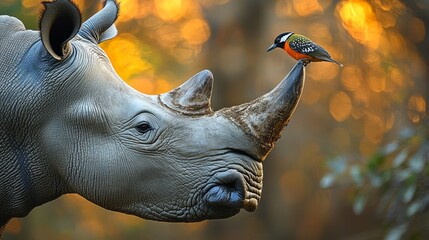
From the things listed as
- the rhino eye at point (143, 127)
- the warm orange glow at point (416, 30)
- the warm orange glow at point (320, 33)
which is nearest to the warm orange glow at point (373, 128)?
the warm orange glow at point (320, 33)

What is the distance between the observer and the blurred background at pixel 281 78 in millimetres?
13398

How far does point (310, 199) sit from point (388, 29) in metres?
4.33

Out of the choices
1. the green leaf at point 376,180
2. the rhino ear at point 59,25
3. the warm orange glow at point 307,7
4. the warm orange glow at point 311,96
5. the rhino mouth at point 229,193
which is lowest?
the warm orange glow at point 311,96

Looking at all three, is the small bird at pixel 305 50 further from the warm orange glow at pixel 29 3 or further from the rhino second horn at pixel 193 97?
the warm orange glow at pixel 29 3

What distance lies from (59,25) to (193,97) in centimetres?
45

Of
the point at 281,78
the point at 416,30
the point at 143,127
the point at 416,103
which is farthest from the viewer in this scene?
the point at 281,78

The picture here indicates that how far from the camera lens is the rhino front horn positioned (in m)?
2.54

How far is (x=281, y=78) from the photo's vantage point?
14742 millimetres

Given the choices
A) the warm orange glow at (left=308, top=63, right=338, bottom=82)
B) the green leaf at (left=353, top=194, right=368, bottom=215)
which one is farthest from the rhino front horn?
the warm orange glow at (left=308, top=63, right=338, bottom=82)

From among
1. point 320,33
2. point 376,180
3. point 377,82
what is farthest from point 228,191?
point 377,82

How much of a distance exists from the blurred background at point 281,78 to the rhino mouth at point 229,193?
7.15 metres

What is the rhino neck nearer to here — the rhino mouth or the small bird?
the rhino mouth

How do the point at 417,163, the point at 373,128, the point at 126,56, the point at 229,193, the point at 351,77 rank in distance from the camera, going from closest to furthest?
the point at 229,193
the point at 417,163
the point at 126,56
the point at 351,77
the point at 373,128

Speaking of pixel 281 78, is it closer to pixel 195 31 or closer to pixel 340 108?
pixel 195 31
